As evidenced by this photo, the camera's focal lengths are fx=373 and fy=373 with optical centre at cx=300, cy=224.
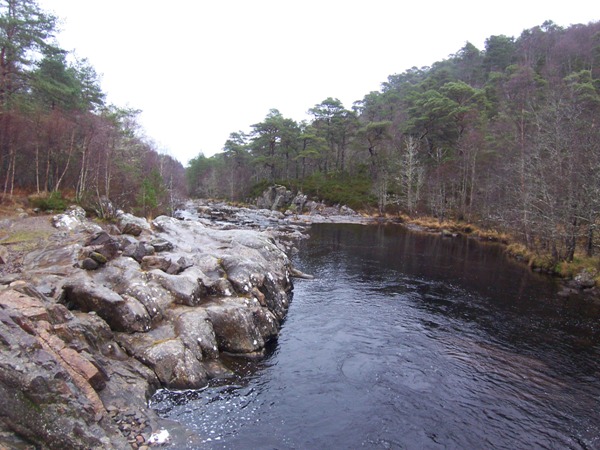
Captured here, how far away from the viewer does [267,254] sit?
21984 millimetres

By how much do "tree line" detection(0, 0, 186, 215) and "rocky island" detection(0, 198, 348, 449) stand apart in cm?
1442

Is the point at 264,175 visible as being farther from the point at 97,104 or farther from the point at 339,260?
the point at 339,260

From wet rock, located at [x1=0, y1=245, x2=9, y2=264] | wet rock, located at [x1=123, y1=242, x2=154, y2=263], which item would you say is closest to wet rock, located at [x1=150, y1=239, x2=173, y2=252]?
wet rock, located at [x1=123, y1=242, x2=154, y2=263]

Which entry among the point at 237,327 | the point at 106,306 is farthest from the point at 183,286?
the point at 106,306

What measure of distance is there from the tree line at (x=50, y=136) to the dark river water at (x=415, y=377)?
24.4m

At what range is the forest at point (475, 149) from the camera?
28.5 m

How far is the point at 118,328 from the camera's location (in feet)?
39.0

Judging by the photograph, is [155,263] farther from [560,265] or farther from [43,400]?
[560,265]

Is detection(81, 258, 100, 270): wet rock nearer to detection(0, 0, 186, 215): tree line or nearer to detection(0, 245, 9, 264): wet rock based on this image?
detection(0, 245, 9, 264): wet rock

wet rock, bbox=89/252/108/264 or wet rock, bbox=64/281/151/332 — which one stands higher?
wet rock, bbox=89/252/108/264

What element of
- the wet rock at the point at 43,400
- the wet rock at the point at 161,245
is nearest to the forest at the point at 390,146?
the wet rock at the point at 161,245

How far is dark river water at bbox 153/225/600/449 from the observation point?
9500 millimetres

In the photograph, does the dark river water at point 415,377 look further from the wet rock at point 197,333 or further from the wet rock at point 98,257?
the wet rock at point 98,257

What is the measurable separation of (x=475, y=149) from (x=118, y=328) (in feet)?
179
